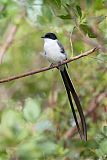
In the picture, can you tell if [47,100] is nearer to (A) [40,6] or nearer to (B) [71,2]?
(A) [40,6]

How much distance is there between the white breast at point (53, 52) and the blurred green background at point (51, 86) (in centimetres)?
8

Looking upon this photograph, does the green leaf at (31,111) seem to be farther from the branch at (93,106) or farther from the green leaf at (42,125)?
the branch at (93,106)

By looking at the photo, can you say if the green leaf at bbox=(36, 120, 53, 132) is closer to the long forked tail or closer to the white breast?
the long forked tail

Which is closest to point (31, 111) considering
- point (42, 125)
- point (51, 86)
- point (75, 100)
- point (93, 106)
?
point (42, 125)

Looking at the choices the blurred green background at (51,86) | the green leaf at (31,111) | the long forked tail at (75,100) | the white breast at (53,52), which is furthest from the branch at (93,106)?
the green leaf at (31,111)

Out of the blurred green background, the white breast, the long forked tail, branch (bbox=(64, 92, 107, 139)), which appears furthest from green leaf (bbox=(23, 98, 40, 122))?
branch (bbox=(64, 92, 107, 139))

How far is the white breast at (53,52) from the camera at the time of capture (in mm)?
2721

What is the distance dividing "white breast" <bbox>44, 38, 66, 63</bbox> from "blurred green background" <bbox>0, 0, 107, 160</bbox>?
8 centimetres

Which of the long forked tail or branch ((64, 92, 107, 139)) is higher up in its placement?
the long forked tail

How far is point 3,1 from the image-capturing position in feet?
9.50

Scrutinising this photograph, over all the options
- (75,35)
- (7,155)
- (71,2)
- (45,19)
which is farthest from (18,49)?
(7,155)

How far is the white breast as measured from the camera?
2.72 meters

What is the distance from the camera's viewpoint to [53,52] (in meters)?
2.79

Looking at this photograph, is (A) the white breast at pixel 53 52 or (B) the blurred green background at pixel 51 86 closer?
(B) the blurred green background at pixel 51 86
